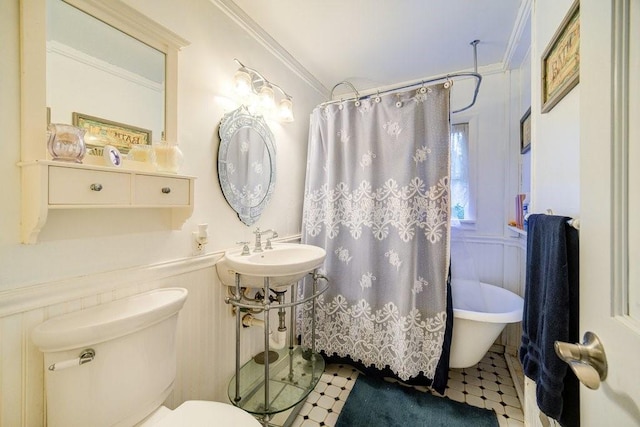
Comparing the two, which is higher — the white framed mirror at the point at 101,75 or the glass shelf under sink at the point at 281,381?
the white framed mirror at the point at 101,75

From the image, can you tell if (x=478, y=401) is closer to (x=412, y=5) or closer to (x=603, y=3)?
(x=603, y=3)

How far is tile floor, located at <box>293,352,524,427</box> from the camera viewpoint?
1486mm

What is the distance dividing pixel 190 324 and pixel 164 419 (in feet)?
1.39

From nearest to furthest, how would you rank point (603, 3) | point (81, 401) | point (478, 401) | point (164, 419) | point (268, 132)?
point (603, 3) < point (81, 401) < point (164, 419) < point (478, 401) < point (268, 132)

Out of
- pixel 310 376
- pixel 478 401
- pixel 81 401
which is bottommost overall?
pixel 478 401

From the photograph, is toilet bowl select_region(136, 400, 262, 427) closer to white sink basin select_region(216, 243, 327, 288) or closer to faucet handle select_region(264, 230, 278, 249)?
white sink basin select_region(216, 243, 327, 288)

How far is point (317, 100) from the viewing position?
2.42 metres

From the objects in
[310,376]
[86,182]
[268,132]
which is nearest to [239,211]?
[268,132]

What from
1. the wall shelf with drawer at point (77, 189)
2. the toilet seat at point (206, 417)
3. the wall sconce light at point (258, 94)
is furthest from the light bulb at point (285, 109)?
the toilet seat at point (206, 417)

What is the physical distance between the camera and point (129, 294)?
3.34 feet

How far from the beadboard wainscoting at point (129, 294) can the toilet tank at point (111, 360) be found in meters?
0.06

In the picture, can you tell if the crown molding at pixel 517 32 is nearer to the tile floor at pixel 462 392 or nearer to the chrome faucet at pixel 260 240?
the chrome faucet at pixel 260 240

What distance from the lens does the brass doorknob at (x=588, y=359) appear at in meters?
0.43

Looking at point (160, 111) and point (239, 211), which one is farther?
point (239, 211)
